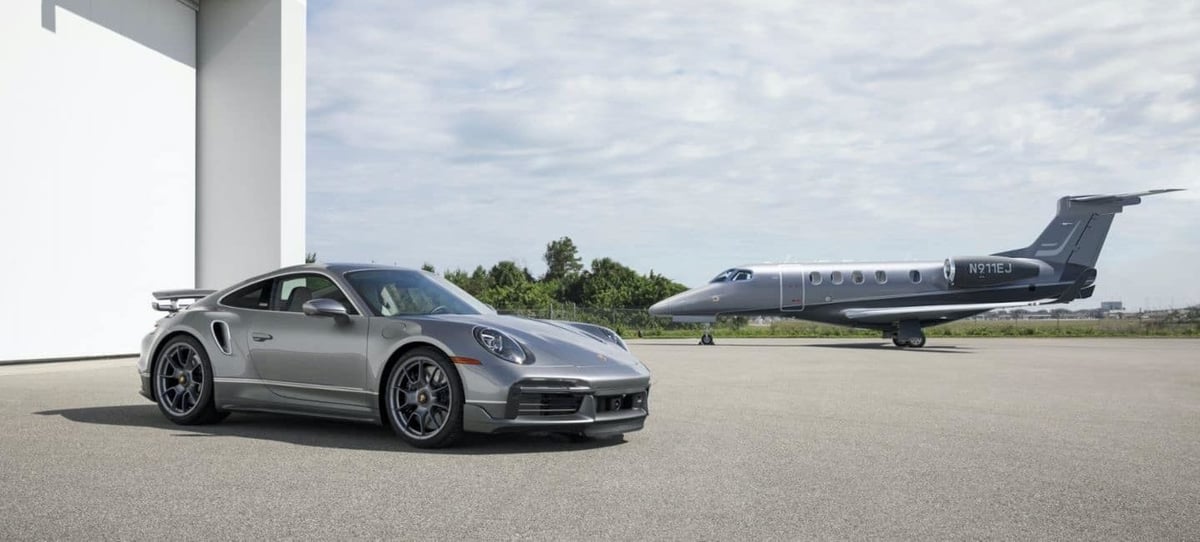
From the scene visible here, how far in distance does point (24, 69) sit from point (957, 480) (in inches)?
685

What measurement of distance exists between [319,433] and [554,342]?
215 cm

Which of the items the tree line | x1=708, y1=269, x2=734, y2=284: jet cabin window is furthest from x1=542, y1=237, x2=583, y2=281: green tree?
x1=708, y1=269, x2=734, y2=284: jet cabin window

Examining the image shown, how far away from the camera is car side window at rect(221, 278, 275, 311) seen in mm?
8398

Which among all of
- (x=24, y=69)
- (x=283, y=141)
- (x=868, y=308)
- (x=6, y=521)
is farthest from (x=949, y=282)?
(x=6, y=521)

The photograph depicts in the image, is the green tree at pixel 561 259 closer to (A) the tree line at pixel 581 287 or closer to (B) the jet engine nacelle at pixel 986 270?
(A) the tree line at pixel 581 287

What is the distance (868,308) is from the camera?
103 feet

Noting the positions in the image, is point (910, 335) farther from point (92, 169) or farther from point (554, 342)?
point (554, 342)

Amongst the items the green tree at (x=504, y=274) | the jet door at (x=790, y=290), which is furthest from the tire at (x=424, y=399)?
the green tree at (x=504, y=274)

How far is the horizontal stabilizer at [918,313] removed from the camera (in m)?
30.2

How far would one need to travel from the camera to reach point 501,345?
7.15 meters

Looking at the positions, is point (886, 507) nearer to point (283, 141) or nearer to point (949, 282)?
point (283, 141)

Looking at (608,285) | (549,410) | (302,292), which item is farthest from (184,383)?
(608,285)

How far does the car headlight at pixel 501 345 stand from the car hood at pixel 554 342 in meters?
0.08

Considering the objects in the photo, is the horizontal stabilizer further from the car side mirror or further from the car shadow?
the car side mirror
